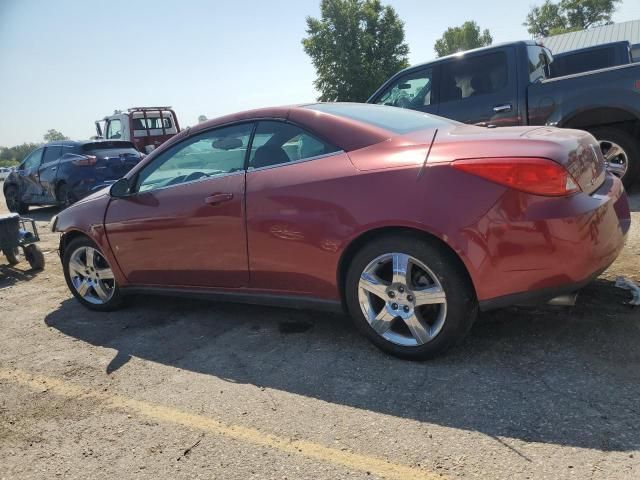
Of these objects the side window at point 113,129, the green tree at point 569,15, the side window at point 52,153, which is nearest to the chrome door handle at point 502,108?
the side window at point 52,153

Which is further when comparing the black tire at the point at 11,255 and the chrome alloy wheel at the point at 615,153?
the black tire at the point at 11,255

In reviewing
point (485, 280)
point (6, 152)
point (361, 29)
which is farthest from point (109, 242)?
point (6, 152)

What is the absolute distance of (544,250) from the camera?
104 inches

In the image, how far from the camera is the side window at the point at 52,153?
1131 cm

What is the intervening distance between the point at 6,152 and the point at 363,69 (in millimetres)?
109608

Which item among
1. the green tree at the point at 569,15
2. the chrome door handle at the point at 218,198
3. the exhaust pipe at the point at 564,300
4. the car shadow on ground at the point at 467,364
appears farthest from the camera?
the green tree at the point at 569,15

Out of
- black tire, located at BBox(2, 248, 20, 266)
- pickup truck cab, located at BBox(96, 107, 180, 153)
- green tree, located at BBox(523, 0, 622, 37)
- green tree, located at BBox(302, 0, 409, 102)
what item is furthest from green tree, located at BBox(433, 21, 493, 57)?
black tire, located at BBox(2, 248, 20, 266)

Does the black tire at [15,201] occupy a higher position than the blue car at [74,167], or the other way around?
the blue car at [74,167]

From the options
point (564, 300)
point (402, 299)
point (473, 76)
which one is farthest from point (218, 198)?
point (473, 76)

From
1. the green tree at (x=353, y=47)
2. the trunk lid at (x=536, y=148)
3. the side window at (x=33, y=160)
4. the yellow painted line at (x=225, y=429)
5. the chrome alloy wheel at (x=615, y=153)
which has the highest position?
the green tree at (x=353, y=47)

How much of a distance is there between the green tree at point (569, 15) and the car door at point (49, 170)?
67.9 m

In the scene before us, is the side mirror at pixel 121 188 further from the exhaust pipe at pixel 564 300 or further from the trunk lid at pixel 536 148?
the exhaust pipe at pixel 564 300

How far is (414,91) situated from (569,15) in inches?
2935

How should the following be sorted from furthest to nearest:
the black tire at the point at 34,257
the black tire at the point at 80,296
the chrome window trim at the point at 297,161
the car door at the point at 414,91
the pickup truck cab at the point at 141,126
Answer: the pickup truck cab at the point at 141,126 → the car door at the point at 414,91 → the black tire at the point at 34,257 → the black tire at the point at 80,296 → the chrome window trim at the point at 297,161
